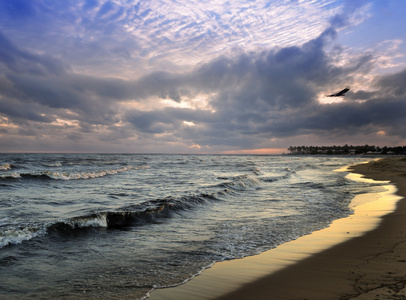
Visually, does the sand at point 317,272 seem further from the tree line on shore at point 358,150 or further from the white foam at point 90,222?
the tree line on shore at point 358,150

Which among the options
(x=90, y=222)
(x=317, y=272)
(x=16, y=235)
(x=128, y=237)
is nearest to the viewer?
(x=317, y=272)

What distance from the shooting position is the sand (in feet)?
12.2

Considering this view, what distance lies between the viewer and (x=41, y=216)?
8875mm

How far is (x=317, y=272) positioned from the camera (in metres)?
4.54

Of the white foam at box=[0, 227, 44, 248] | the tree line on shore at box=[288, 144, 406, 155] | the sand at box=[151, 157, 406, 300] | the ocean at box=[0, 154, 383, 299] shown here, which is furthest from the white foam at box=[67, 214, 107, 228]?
the tree line on shore at box=[288, 144, 406, 155]

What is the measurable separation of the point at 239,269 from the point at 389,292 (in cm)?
223

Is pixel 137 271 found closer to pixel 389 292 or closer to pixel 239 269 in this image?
pixel 239 269

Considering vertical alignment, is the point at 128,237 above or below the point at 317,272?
below

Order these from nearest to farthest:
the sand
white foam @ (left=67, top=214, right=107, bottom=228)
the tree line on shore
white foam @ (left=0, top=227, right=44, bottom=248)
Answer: the sand < white foam @ (left=0, top=227, right=44, bottom=248) < white foam @ (left=67, top=214, right=107, bottom=228) < the tree line on shore

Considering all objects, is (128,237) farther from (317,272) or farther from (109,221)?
(317,272)

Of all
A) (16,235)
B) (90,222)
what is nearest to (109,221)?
(90,222)

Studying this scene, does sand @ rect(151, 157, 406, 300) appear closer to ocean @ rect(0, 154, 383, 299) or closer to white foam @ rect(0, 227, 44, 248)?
ocean @ rect(0, 154, 383, 299)

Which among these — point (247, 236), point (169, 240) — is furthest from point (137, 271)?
point (247, 236)

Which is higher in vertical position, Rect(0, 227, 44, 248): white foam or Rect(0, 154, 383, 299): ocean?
Rect(0, 227, 44, 248): white foam
